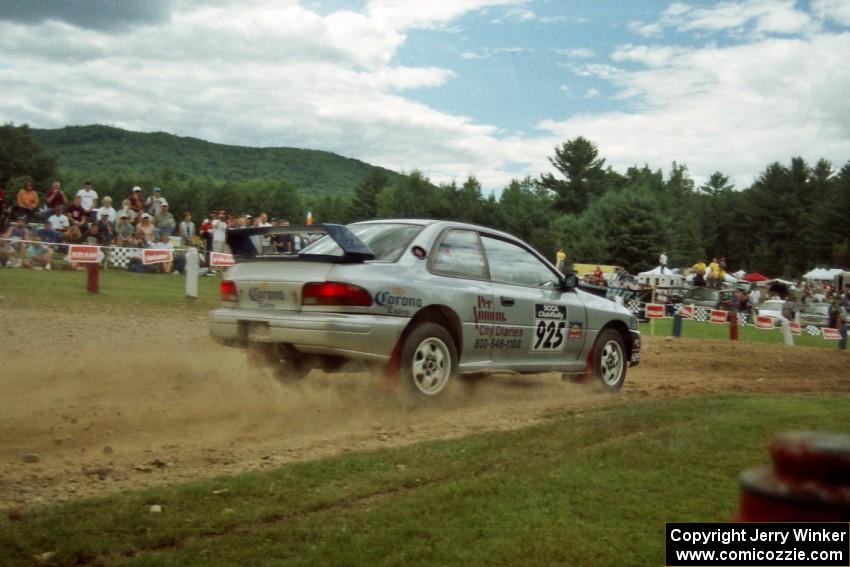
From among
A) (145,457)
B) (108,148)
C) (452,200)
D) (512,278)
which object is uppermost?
(108,148)

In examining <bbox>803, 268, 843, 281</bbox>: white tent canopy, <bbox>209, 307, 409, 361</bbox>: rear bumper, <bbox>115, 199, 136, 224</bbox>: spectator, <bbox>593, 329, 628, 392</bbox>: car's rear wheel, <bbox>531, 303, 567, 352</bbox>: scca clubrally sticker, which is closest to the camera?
<bbox>209, 307, 409, 361</bbox>: rear bumper

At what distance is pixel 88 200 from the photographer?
2125 centimetres

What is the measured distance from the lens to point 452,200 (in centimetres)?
8188

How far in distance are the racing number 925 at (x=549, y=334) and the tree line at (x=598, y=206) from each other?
49765mm

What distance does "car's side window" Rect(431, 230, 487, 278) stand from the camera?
309 inches

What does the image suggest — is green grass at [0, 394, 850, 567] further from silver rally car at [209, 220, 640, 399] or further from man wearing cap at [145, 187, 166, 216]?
man wearing cap at [145, 187, 166, 216]

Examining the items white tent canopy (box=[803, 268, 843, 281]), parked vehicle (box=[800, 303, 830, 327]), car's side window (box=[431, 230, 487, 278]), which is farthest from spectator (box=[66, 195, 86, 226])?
white tent canopy (box=[803, 268, 843, 281])

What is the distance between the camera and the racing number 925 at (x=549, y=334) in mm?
8688

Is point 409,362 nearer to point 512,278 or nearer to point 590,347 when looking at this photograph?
point 512,278

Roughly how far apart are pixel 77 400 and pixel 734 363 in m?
10.0

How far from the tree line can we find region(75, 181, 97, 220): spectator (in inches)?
1582

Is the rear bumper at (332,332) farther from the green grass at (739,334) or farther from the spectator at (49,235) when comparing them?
the green grass at (739,334)

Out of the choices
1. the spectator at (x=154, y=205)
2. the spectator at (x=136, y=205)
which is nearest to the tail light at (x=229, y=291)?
the spectator at (x=136, y=205)

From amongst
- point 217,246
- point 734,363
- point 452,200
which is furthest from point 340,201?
point 734,363
